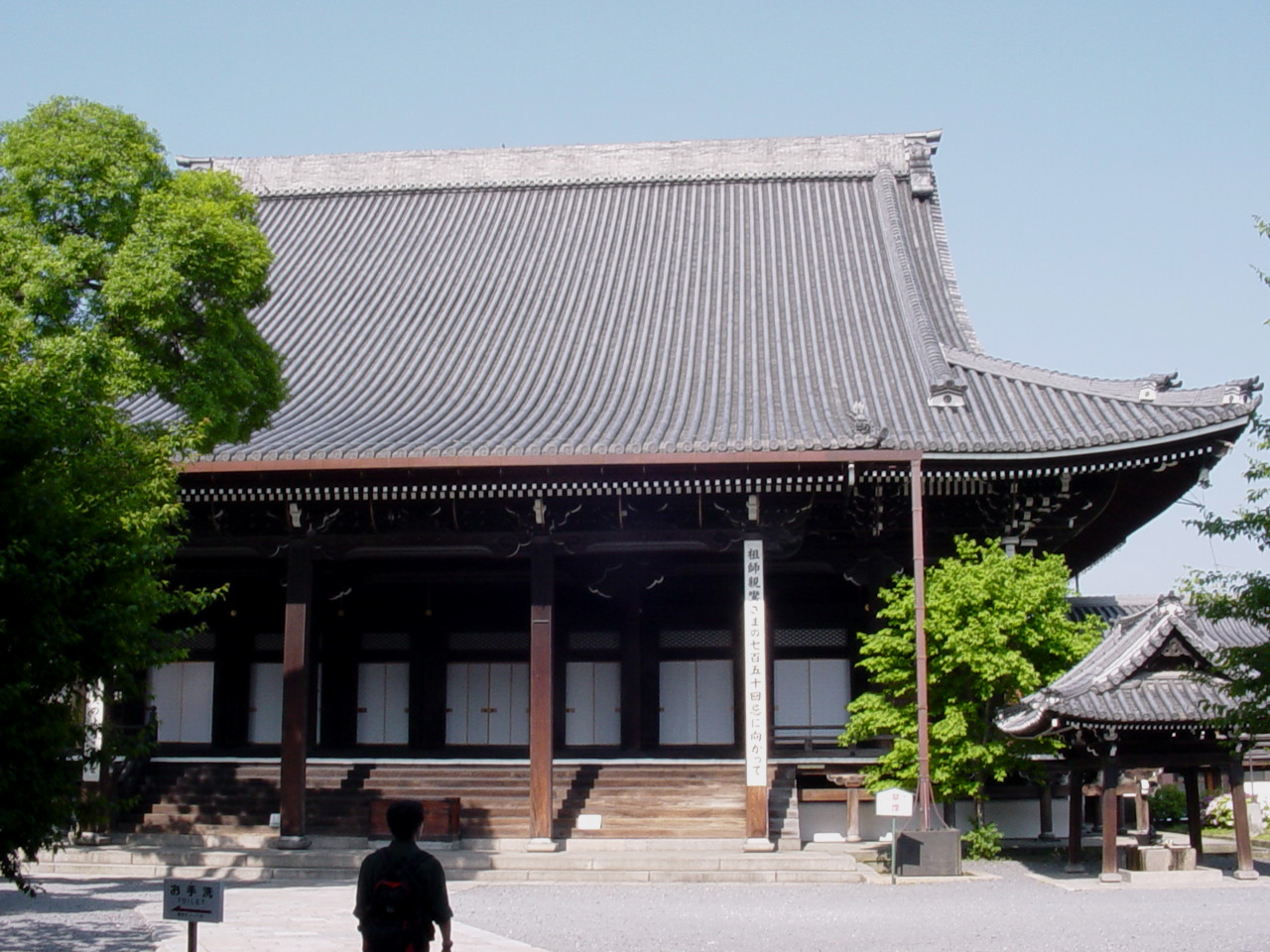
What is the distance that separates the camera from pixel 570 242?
25.5 m

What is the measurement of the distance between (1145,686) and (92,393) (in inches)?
418

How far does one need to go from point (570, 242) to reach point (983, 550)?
1133 cm

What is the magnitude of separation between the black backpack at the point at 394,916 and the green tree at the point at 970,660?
10.3 metres

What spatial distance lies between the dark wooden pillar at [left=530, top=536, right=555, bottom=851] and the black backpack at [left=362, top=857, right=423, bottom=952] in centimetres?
1000

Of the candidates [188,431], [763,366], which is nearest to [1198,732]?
[763,366]

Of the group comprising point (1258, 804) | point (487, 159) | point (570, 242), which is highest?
point (487, 159)

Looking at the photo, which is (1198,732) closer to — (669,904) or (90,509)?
(669,904)

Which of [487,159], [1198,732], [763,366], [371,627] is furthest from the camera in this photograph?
[487,159]

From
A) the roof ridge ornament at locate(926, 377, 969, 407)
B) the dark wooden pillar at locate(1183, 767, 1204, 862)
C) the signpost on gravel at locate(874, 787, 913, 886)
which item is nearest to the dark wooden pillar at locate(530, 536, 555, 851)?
the signpost on gravel at locate(874, 787, 913, 886)

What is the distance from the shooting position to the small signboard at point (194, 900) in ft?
24.8

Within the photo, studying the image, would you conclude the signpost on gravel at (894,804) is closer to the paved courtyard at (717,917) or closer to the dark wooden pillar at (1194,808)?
the paved courtyard at (717,917)

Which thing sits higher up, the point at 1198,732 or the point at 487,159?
the point at 487,159

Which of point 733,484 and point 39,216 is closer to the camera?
point 39,216

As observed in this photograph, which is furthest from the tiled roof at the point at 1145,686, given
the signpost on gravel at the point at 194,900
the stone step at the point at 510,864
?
the signpost on gravel at the point at 194,900
